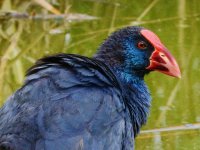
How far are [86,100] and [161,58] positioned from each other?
92 cm

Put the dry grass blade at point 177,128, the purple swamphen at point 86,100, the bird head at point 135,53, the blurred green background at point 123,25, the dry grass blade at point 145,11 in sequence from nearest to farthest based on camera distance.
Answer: the purple swamphen at point 86,100 < the bird head at point 135,53 < the dry grass blade at point 177,128 < the blurred green background at point 123,25 < the dry grass blade at point 145,11

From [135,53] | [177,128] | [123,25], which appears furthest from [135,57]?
[123,25]

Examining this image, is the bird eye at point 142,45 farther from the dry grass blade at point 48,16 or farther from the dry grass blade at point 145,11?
the dry grass blade at point 48,16

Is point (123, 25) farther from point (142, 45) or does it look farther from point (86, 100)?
point (86, 100)

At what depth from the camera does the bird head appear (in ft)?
18.9

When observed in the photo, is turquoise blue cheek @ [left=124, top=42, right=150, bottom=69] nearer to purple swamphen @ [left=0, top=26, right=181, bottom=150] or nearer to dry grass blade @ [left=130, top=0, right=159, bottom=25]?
purple swamphen @ [left=0, top=26, right=181, bottom=150]

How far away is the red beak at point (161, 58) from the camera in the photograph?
580 cm

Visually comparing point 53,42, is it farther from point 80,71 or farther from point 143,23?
point 80,71

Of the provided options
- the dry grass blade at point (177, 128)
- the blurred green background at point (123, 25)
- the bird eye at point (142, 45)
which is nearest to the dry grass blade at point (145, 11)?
the blurred green background at point (123, 25)

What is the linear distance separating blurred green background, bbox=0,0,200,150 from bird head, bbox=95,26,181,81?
91 centimetres

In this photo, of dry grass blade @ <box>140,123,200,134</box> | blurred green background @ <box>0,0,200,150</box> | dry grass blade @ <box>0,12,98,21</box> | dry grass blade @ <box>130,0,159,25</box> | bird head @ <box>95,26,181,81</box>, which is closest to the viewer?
bird head @ <box>95,26,181,81</box>

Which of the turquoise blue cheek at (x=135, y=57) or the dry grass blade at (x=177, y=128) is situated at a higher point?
the turquoise blue cheek at (x=135, y=57)

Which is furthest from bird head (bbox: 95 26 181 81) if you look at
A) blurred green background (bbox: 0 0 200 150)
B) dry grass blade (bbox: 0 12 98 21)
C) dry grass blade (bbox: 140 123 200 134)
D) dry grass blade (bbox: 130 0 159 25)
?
dry grass blade (bbox: 0 12 98 21)

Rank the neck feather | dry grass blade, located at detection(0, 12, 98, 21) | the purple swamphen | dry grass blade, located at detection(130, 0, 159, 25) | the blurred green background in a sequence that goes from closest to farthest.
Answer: the purple swamphen, the neck feather, the blurred green background, dry grass blade, located at detection(130, 0, 159, 25), dry grass blade, located at detection(0, 12, 98, 21)
